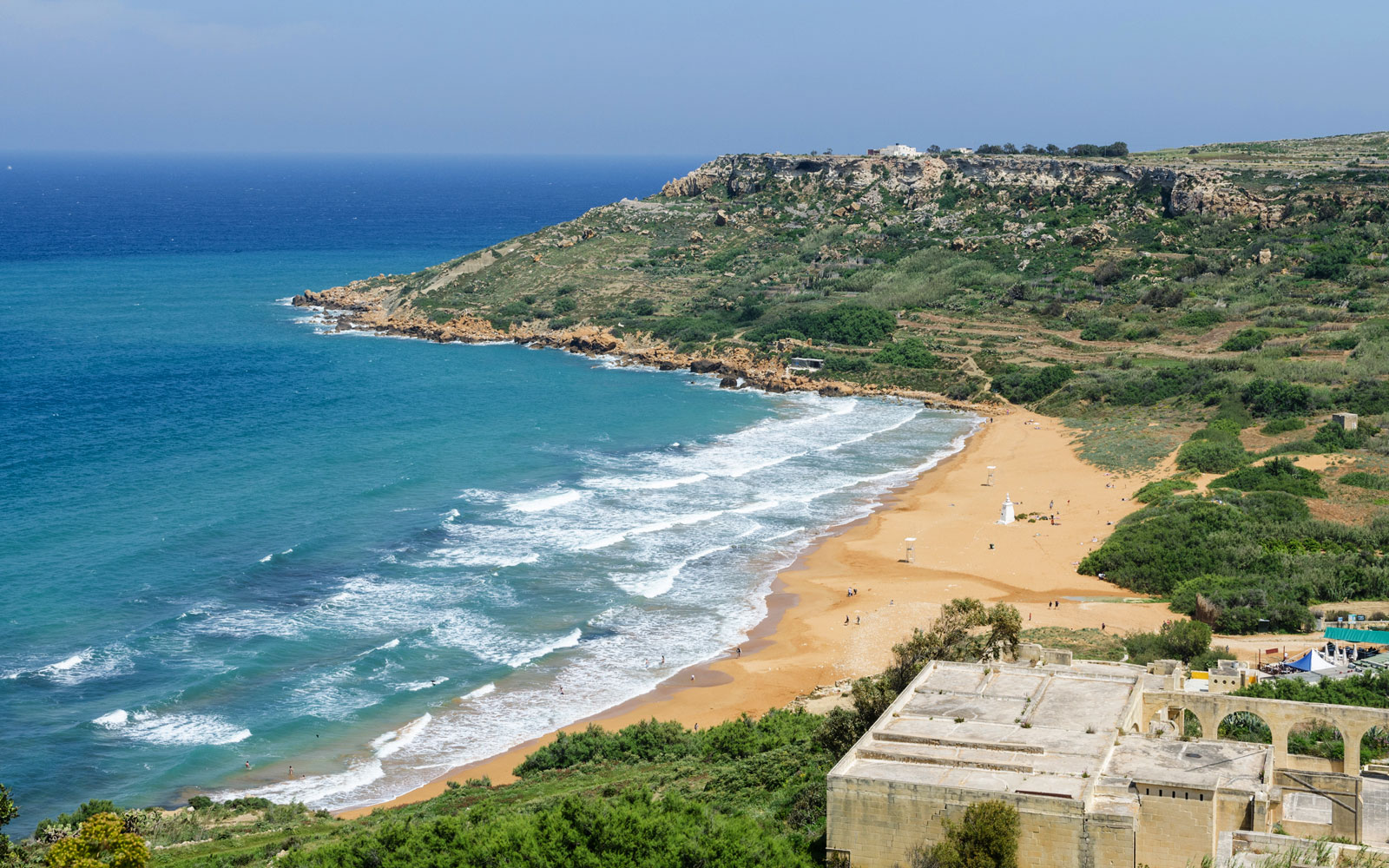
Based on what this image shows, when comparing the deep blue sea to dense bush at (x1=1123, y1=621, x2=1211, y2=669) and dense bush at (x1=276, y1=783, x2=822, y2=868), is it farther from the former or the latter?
dense bush at (x1=1123, y1=621, x2=1211, y2=669)

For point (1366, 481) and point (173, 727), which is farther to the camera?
point (1366, 481)

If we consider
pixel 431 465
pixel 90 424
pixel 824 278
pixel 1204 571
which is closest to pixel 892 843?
pixel 1204 571

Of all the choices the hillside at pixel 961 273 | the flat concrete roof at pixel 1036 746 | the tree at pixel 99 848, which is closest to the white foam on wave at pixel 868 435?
the hillside at pixel 961 273

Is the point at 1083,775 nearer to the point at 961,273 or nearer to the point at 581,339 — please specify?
the point at 581,339

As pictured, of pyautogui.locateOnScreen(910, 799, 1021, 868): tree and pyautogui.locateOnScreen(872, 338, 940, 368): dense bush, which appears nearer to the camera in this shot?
pyautogui.locateOnScreen(910, 799, 1021, 868): tree

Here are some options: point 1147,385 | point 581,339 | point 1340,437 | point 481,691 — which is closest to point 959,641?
point 481,691

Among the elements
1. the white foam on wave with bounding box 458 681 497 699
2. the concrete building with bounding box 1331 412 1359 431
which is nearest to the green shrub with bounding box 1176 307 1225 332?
the concrete building with bounding box 1331 412 1359 431

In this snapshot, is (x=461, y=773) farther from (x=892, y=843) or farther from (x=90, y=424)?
(x=90, y=424)
